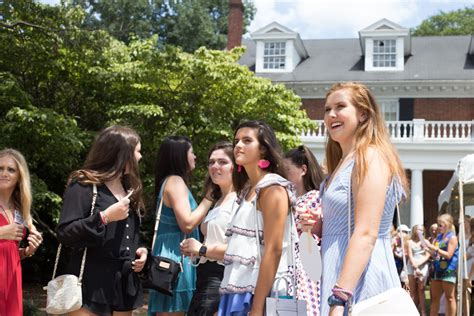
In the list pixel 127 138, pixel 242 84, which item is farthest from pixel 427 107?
pixel 127 138

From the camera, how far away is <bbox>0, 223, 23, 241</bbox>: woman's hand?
4.44 meters

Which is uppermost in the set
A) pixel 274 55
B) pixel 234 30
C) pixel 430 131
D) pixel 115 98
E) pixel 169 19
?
pixel 169 19

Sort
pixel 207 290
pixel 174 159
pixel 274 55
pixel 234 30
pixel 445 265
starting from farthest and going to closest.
Answer: pixel 234 30 → pixel 274 55 → pixel 445 265 → pixel 174 159 → pixel 207 290

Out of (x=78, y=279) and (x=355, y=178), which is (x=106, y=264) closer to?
(x=78, y=279)

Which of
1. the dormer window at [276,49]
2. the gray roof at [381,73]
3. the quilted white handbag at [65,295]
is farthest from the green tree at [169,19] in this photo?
the quilted white handbag at [65,295]

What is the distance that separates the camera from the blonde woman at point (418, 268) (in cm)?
1273

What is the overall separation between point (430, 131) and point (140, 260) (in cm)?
2302

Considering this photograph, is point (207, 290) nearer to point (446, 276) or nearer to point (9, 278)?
point (9, 278)

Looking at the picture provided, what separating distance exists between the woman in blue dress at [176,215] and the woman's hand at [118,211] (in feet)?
2.36

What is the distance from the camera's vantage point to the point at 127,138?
4.02 meters

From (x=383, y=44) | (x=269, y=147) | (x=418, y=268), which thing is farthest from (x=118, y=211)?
(x=383, y=44)

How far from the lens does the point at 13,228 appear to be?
4.48 metres

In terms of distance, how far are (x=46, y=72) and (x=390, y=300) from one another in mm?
13114

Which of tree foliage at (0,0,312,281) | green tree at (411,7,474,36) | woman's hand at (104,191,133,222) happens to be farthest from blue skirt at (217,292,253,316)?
green tree at (411,7,474,36)
